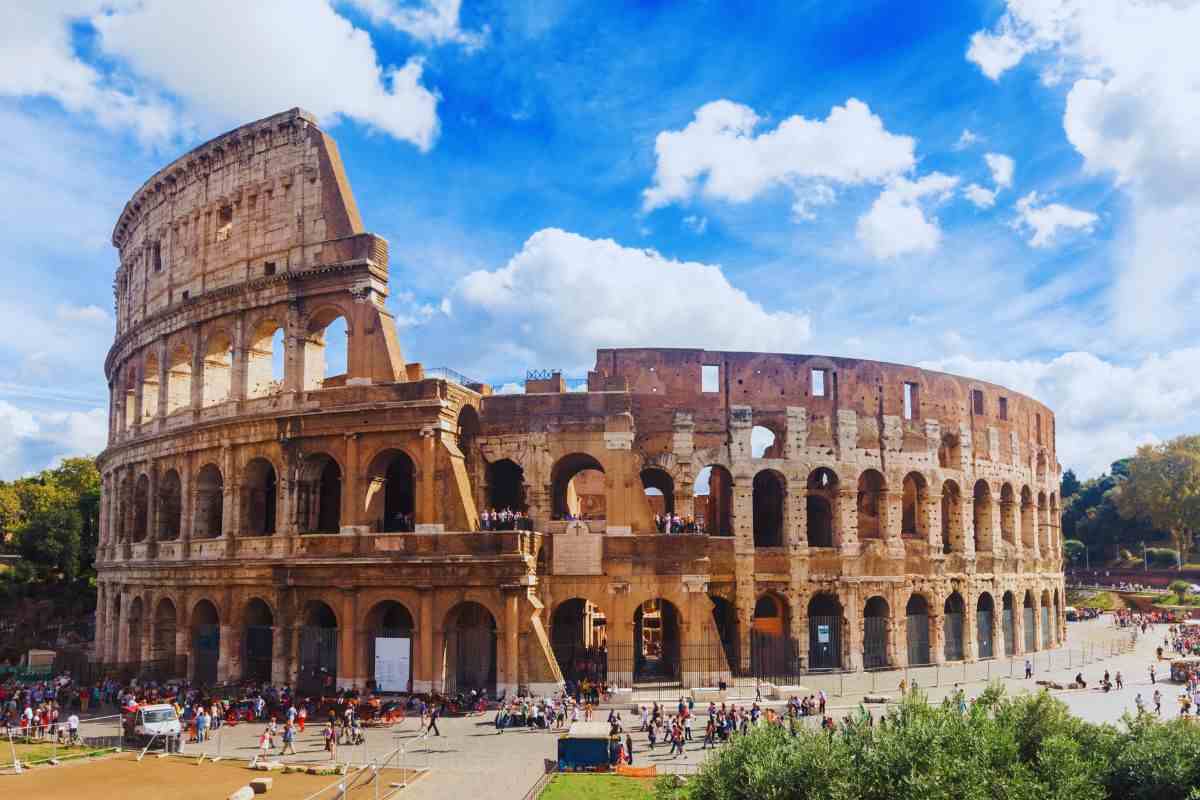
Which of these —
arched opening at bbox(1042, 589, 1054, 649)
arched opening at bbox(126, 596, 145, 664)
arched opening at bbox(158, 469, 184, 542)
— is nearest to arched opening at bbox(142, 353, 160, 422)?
arched opening at bbox(158, 469, 184, 542)

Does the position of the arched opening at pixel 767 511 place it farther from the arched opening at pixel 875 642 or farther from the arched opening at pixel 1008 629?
the arched opening at pixel 1008 629

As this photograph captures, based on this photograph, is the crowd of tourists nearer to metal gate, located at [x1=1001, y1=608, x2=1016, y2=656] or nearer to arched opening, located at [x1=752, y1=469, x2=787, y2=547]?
arched opening, located at [x1=752, y1=469, x2=787, y2=547]

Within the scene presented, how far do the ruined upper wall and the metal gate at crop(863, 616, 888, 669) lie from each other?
23.5 meters

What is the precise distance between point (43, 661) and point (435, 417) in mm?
23983

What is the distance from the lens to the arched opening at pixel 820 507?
36938mm

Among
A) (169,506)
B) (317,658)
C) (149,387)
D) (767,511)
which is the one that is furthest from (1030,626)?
(149,387)

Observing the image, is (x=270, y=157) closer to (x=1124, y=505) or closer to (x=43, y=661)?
(x=43, y=661)

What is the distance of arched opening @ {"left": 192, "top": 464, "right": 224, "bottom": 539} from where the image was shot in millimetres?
34844

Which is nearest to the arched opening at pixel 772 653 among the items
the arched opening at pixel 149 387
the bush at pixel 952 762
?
the bush at pixel 952 762

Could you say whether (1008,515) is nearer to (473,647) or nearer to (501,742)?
(473,647)

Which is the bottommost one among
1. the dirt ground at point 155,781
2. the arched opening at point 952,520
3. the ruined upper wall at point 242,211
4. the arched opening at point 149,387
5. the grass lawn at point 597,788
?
the dirt ground at point 155,781

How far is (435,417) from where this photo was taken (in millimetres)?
29984

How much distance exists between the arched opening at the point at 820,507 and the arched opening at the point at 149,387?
2672cm

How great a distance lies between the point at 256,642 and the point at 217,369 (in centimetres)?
1038
